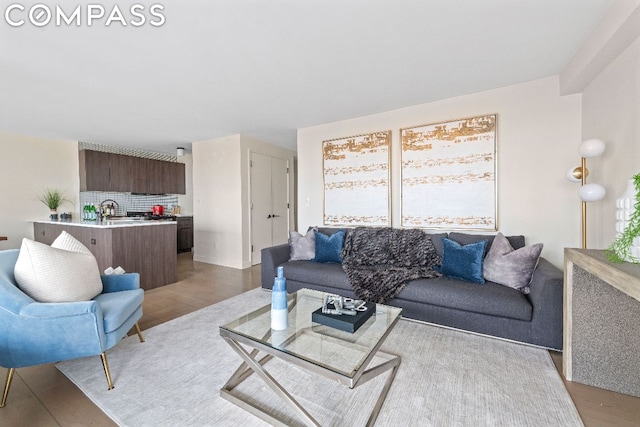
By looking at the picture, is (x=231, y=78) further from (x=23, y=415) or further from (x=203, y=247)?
(x=203, y=247)

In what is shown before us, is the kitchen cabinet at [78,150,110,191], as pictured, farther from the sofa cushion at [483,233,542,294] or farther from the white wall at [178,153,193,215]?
the sofa cushion at [483,233,542,294]

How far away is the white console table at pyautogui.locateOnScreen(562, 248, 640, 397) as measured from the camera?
1556 mm

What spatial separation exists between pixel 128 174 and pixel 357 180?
488cm

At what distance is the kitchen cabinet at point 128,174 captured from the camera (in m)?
5.02

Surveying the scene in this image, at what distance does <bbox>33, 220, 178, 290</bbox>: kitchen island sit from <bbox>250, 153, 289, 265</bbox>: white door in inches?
57.6

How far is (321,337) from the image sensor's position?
1487 mm

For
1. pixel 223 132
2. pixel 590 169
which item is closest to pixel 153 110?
pixel 223 132

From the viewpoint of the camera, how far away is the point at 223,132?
4.50 meters

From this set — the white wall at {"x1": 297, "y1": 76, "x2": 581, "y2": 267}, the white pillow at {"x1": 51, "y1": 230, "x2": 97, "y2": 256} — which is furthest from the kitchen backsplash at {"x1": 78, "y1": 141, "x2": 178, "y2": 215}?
the white wall at {"x1": 297, "y1": 76, "x2": 581, "y2": 267}

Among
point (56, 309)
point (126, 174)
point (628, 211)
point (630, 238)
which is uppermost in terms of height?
point (126, 174)

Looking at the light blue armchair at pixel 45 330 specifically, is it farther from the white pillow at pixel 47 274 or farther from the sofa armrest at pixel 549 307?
the sofa armrest at pixel 549 307

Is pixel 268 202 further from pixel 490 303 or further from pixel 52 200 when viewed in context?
pixel 490 303

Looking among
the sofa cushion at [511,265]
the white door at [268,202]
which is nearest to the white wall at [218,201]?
the white door at [268,202]

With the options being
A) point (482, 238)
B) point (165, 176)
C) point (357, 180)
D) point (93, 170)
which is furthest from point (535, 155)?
point (93, 170)
